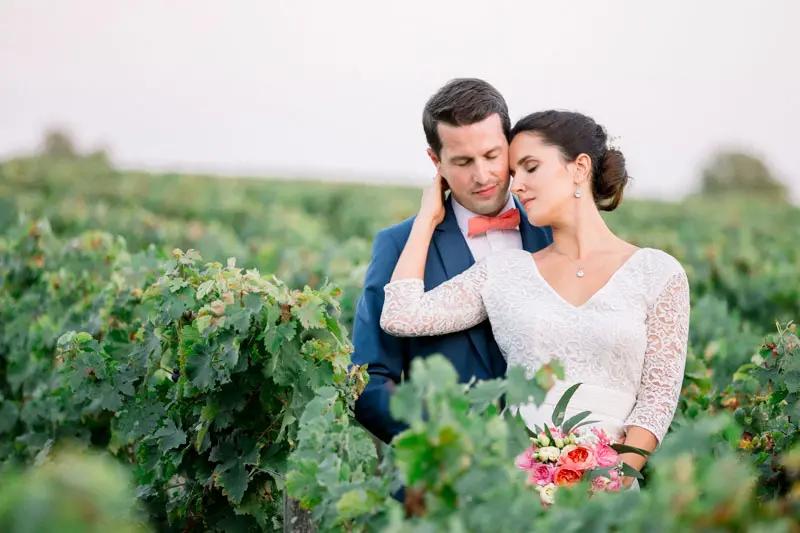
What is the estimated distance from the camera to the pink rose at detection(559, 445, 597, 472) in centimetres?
320

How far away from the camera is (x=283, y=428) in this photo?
11.9 ft

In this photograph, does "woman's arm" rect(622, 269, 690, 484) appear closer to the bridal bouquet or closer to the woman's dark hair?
the bridal bouquet

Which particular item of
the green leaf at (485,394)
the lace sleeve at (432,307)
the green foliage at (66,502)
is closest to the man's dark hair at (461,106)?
the lace sleeve at (432,307)

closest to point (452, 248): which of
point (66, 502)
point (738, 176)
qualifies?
point (66, 502)

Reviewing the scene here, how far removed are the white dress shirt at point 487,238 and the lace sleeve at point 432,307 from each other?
248 mm

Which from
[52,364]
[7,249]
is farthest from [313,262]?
[52,364]

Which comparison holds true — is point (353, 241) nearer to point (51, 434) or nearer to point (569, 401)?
point (51, 434)

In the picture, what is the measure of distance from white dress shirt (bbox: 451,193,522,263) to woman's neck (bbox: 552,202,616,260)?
35cm

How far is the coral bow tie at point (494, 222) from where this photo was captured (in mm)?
4371

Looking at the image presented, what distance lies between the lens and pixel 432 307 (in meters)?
4.07

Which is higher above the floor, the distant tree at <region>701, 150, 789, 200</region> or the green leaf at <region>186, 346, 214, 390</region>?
the green leaf at <region>186, 346, 214, 390</region>

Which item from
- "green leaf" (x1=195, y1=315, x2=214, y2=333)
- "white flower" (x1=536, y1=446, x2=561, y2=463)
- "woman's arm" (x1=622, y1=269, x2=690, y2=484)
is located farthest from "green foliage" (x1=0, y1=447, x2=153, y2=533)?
"woman's arm" (x1=622, y1=269, x2=690, y2=484)

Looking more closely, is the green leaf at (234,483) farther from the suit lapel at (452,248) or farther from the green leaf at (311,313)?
the suit lapel at (452,248)

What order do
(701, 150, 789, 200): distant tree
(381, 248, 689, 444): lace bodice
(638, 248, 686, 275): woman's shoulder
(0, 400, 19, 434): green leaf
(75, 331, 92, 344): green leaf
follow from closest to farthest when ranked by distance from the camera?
(381, 248, 689, 444): lace bodice < (638, 248, 686, 275): woman's shoulder < (75, 331, 92, 344): green leaf < (0, 400, 19, 434): green leaf < (701, 150, 789, 200): distant tree
